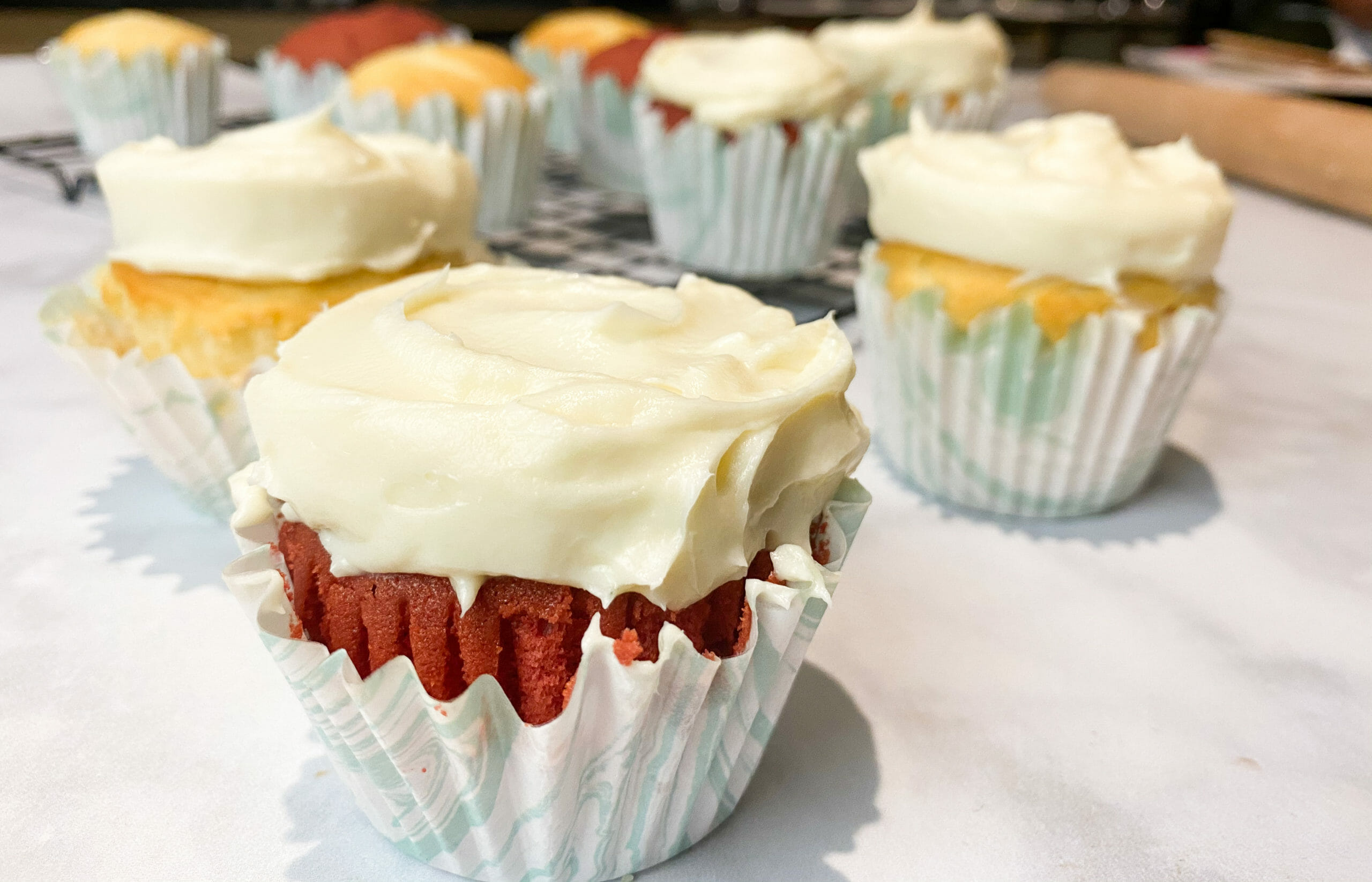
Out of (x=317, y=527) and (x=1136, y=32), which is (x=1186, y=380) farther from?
(x=1136, y=32)

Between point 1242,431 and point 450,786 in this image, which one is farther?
point 1242,431

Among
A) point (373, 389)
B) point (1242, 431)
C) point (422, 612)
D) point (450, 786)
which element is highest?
point (373, 389)

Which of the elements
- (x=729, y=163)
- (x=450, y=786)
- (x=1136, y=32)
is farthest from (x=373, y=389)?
(x=1136, y=32)

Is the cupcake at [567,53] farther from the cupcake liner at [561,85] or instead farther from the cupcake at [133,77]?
the cupcake at [133,77]

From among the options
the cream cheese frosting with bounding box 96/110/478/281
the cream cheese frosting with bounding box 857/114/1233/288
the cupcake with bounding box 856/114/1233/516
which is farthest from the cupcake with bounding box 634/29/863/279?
the cream cheese frosting with bounding box 96/110/478/281

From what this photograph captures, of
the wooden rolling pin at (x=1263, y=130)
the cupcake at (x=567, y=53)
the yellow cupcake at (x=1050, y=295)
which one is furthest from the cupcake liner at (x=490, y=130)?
the wooden rolling pin at (x=1263, y=130)

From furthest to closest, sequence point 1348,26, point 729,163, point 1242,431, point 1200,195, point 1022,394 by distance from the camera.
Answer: point 1348,26
point 729,163
point 1242,431
point 1022,394
point 1200,195
